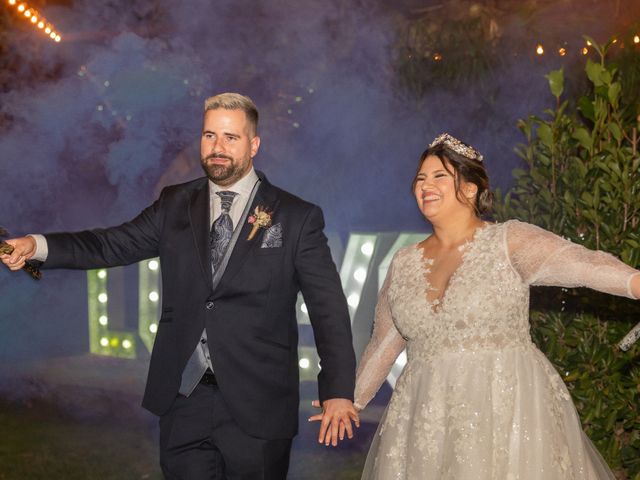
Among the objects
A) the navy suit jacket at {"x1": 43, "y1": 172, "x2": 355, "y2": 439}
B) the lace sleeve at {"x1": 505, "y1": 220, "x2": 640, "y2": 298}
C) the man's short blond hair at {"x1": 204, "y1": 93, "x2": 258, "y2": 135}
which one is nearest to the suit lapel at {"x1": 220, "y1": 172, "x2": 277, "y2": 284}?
the navy suit jacket at {"x1": 43, "y1": 172, "x2": 355, "y2": 439}

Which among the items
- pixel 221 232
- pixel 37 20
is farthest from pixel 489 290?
pixel 37 20

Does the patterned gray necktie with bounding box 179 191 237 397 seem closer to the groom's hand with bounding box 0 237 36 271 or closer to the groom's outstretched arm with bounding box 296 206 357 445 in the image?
the groom's outstretched arm with bounding box 296 206 357 445

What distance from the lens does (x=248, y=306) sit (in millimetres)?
3311

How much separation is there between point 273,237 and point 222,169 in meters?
0.35

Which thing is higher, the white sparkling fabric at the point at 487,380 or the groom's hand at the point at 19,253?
the groom's hand at the point at 19,253

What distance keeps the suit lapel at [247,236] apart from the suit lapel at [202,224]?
88mm

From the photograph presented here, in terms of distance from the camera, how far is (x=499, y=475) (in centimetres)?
294

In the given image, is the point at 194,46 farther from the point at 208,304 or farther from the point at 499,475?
the point at 499,475

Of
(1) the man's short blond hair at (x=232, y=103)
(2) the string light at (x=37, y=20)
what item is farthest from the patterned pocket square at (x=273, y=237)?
(2) the string light at (x=37, y=20)

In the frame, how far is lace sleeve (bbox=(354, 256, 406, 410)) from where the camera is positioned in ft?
11.4

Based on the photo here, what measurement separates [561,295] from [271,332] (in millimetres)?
1822

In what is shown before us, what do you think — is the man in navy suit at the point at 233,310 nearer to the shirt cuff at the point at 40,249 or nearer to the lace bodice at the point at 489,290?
the shirt cuff at the point at 40,249

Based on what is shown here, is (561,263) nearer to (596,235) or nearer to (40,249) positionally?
(596,235)

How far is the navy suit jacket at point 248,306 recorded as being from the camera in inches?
129
